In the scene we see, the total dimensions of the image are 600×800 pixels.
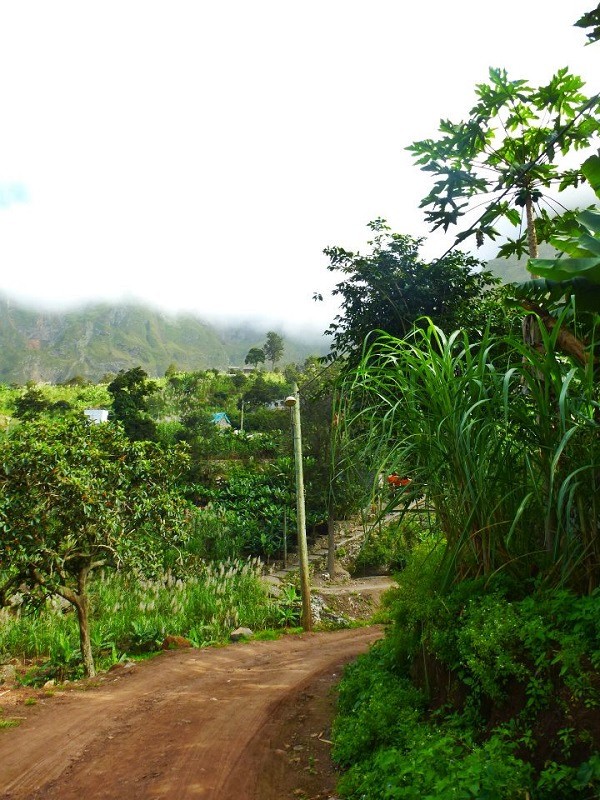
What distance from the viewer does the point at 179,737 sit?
540cm

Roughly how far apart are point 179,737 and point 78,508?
3799mm

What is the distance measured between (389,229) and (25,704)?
771 centimetres

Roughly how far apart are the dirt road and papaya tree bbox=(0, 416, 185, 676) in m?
1.61

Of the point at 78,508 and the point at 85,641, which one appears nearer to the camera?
the point at 78,508

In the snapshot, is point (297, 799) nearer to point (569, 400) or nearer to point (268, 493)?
point (569, 400)

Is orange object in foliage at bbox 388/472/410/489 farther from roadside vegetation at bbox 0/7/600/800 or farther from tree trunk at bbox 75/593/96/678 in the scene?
tree trunk at bbox 75/593/96/678

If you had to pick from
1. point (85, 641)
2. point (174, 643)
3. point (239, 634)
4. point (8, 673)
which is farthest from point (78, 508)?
point (239, 634)

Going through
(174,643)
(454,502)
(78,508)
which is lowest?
(174,643)

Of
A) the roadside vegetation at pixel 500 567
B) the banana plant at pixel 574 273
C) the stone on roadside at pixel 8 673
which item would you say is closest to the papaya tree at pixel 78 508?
the stone on roadside at pixel 8 673

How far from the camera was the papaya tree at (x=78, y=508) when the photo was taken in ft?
26.0

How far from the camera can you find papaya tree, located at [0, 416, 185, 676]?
26.0ft

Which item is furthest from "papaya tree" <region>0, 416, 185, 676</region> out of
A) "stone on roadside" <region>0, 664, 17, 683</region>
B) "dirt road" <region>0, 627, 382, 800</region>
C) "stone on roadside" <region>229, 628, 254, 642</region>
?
"stone on roadside" <region>229, 628, 254, 642</region>

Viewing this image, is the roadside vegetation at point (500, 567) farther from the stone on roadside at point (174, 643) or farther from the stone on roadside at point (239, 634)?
the stone on roadside at point (239, 634)

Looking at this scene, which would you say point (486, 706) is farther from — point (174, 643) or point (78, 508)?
point (174, 643)
